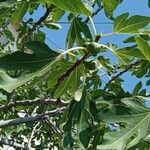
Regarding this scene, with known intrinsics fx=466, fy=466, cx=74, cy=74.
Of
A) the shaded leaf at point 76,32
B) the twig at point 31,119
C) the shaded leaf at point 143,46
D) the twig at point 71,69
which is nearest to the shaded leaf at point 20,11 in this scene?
the shaded leaf at point 76,32

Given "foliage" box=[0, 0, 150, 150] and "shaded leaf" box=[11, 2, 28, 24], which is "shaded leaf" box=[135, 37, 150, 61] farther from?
"shaded leaf" box=[11, 2, 28, 24]

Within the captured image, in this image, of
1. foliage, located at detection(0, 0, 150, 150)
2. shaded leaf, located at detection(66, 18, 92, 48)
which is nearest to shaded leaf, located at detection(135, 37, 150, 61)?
foliage, located at detection(0, 0, 150, 150)

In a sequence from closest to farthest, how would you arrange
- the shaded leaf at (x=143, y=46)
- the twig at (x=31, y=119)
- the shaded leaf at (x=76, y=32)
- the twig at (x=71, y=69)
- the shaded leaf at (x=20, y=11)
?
1. the shaded leaf at (x=143, y=46)
2. the twig at (x=71, y=69)
3. the shaded leaf at (x=76, y=32)
4. the shaded leaf at (x=20, y=11)
5. the twig at (x=31, y=119)

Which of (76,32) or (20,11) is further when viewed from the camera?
(20,11)

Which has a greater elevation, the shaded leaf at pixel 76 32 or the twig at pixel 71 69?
the shaded leaf at pixel 76 32

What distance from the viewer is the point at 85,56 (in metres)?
1.93

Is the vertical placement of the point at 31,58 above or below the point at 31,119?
above

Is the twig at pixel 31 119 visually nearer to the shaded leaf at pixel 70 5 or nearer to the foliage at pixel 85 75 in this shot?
the foliage at pixel 85 75

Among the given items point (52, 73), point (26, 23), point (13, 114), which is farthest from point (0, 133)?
point (52, 73)

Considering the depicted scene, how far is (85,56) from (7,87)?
0.36 m

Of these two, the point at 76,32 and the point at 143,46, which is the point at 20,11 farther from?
the point at 143,46

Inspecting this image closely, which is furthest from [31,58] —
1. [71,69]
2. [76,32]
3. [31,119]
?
[31,119]

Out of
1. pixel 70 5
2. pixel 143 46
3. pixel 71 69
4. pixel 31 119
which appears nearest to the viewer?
pixel 70 5


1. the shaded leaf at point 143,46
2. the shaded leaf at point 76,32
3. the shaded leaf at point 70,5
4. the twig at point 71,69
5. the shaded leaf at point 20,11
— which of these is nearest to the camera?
the shaded leaf at point 70,5
